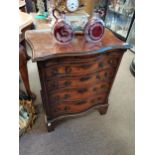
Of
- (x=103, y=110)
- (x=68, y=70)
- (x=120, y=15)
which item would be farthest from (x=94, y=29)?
(x=120, y=15)

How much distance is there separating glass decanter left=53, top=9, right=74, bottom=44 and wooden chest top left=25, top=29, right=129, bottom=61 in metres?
0.04

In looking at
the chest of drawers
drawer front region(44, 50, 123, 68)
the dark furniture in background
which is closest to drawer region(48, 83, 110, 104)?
the chest of drawers

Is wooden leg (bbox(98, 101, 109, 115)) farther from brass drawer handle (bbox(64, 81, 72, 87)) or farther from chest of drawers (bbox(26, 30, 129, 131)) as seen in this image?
brass drawer handle (bbox(64, 81, 72, 87))

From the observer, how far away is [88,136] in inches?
56.3

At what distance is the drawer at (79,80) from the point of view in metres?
1.07

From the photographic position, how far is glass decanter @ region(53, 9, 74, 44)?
93 centimetres

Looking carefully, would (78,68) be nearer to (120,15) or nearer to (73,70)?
(73,70)

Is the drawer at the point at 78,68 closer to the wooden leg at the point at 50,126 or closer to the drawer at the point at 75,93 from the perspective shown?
the drawer at the point at 75,93

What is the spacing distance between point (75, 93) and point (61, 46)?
44cm
